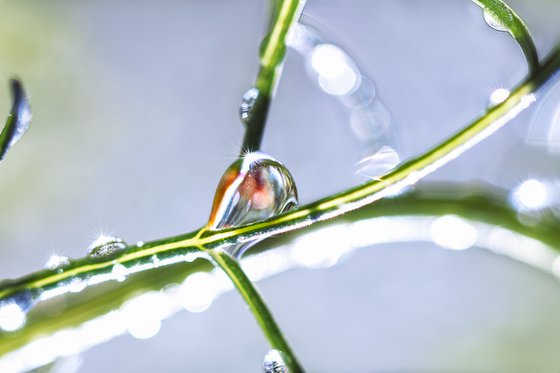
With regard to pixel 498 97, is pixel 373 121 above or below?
above

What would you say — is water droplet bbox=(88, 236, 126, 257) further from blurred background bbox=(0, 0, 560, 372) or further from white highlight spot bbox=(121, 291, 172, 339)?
blurred background bbox=(0, 0, 560, 372)

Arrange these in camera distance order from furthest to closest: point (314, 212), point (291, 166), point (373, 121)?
1. point (291, 166)
2. point (373, 121)
3. point (314, 212)

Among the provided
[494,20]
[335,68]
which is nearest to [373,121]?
[335,68]

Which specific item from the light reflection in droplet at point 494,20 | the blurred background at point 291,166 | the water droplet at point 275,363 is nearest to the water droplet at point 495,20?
the light reflection in droplet at point 494,20

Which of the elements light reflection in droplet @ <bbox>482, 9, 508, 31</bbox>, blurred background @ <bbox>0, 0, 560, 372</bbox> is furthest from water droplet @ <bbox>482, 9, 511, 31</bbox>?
blurred background @ <bbox>0, 0, 560, 372</bbox>

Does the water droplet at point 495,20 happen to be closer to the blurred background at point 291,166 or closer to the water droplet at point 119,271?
the water droplet at point 119,271

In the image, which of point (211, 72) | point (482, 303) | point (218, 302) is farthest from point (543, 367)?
point (211, 72)

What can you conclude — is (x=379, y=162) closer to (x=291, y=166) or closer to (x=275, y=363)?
(x=275, y=363)
